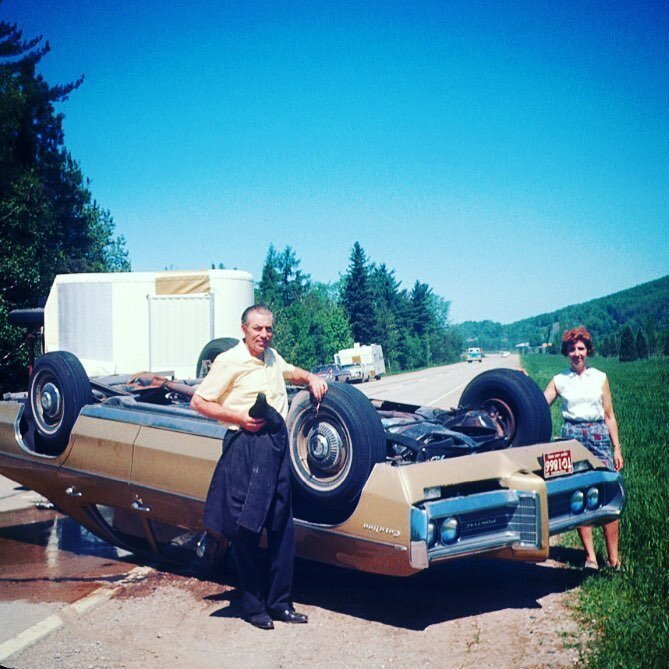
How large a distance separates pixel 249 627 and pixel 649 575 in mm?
2552

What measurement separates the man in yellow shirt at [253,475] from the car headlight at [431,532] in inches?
33.9

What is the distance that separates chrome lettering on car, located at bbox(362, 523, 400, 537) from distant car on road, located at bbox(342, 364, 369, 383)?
135 feet

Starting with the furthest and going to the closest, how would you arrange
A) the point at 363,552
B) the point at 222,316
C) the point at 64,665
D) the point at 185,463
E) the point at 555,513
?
the point at 222,316, the point at 185,463, the point at 555,513, the point at 363,552, the point at 64,665

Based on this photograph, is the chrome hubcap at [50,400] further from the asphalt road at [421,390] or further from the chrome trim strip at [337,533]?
the asphalt road at [421,390]

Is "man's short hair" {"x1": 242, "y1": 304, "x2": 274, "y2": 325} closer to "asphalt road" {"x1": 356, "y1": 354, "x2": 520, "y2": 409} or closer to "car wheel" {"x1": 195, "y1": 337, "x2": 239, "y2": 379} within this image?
"car wheel" {"x1": 195, "y1": 337, "x2": 239, "y2": 379}

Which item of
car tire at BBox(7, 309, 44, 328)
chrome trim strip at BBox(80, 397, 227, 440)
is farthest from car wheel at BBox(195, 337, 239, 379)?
car tire at BBox(7, 309, 44, 328)

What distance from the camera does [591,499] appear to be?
4.82 meters

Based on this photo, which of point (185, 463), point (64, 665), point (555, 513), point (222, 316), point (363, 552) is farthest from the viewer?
point (222, 316)

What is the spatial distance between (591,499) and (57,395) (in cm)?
407

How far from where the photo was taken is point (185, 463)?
498cm

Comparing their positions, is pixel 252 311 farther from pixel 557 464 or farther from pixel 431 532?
pixel 557 464

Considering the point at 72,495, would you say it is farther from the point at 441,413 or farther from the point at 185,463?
the point at 441,413

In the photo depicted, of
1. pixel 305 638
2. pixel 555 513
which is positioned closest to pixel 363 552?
pixel 305 638

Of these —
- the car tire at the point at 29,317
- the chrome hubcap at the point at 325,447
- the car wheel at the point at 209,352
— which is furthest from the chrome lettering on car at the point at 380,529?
the car tire at the point at 29,317
